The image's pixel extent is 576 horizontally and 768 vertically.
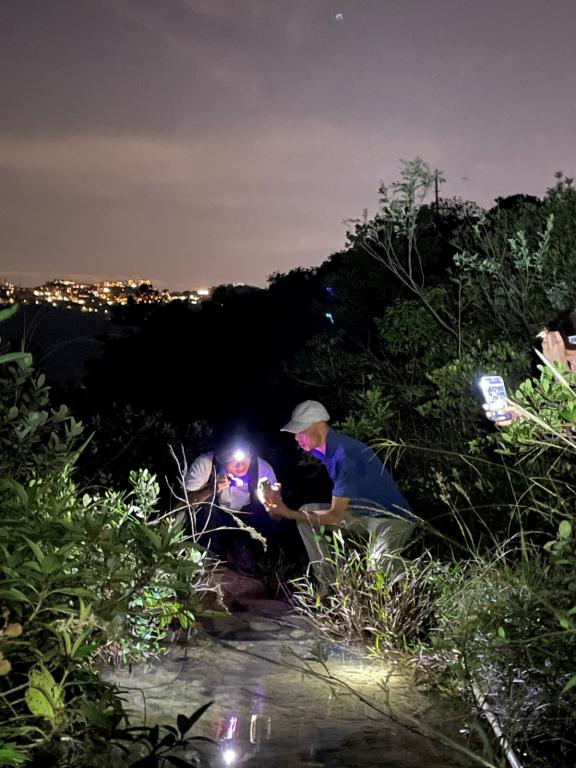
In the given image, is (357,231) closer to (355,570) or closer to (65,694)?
(355,570)

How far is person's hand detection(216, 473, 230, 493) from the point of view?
7.98 metres

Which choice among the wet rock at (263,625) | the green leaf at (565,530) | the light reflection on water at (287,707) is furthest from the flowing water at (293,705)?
the green leaf at (565,530)

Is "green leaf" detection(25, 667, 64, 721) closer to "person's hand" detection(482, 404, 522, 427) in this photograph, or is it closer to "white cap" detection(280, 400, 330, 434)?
"person's hand" detection(482, 404, 522, 427)

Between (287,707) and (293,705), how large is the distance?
1.7 inches

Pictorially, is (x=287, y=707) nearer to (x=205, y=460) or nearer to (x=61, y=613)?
(x=61, y=613)

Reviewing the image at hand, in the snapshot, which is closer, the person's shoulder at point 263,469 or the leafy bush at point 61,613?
the leafy bush at point 61,613

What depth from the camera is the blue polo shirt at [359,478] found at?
278 inches

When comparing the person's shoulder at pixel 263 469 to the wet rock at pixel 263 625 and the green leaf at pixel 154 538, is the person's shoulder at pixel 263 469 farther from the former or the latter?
the green leaf at pixel 154 538

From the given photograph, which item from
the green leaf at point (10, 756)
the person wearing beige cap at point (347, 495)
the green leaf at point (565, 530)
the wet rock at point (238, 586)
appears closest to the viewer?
the green leaf at point (10, 756)

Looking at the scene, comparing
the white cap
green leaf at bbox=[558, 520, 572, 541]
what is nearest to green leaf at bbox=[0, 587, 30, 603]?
green leaf at bbox=[558, 520, 572, 541]

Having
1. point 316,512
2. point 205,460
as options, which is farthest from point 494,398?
point 205,460

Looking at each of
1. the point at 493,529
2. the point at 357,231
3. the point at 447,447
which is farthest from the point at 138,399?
the point at 493,529

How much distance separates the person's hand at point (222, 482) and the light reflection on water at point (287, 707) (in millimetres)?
1832

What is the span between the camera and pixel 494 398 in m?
6.20
